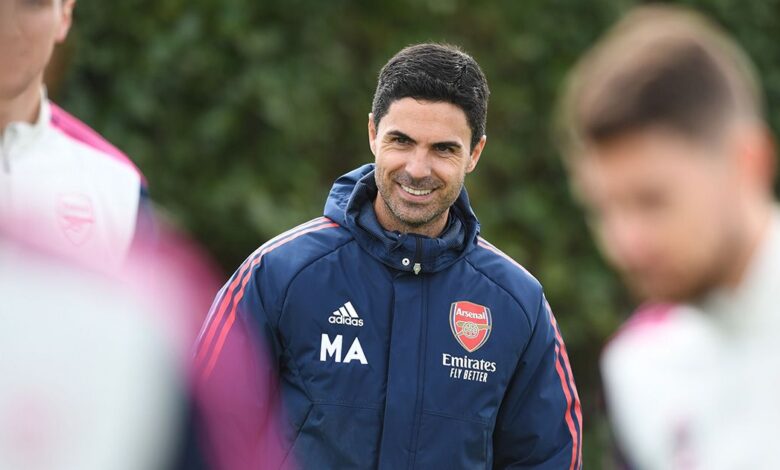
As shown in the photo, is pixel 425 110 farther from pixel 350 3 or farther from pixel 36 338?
pixel 350 3

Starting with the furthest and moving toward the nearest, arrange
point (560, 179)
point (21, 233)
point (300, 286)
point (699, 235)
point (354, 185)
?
point (560, 179), point (354, 185), point (300, 286), point (699, 235), point (21, 233)

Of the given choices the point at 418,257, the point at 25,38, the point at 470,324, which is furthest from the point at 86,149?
the point at 470,324

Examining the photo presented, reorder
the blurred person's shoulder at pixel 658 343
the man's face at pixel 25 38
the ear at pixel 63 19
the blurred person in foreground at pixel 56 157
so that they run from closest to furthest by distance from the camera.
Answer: the blurred person's shoulder at pixel 658 343 → the man's face at pixel 25 38 → the blurred person in foreground at pixel 56 157 → the ear at pixel 63 19

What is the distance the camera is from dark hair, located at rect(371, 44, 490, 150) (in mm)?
3426

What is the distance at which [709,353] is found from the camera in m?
2.01

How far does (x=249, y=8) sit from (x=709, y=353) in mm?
4111

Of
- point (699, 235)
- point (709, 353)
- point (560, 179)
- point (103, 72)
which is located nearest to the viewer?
point (699, 235)

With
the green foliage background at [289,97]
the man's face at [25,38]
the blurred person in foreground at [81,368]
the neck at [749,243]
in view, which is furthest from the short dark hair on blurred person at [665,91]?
the green foliage background at [289,97]

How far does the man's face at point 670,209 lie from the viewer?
179 cm

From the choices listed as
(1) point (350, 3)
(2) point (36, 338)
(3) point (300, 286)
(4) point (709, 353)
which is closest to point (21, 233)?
(2) point (36, 338)

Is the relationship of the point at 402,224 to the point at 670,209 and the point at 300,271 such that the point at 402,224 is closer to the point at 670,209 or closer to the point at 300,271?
the point at 300,271

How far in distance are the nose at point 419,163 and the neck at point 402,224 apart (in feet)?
0.50

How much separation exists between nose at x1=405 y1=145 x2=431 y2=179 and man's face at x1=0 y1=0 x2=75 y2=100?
1.05 meters

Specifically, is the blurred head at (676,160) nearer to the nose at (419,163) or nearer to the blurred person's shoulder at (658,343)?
the blurred person's shoulder at (658,343)
